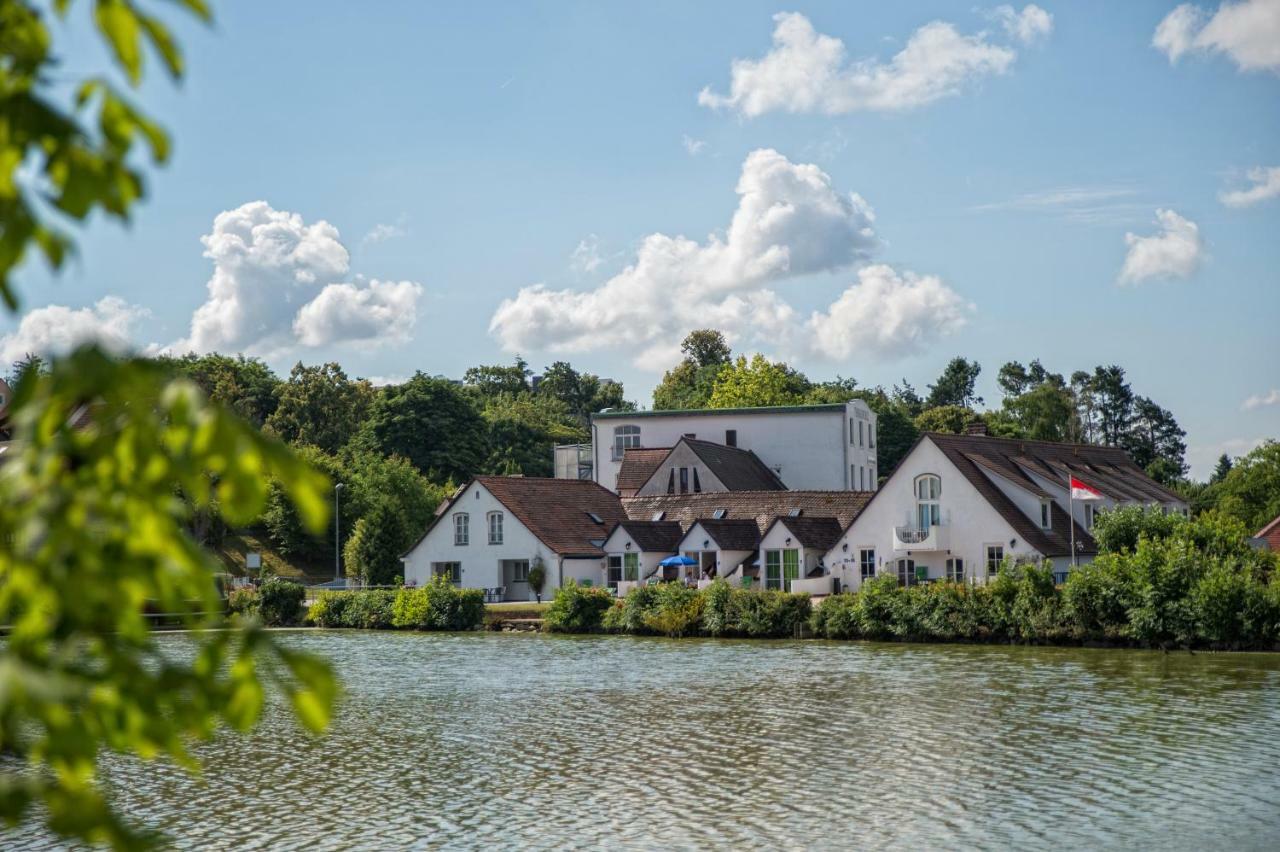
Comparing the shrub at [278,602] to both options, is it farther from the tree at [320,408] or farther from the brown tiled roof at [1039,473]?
the tree at [320,408]

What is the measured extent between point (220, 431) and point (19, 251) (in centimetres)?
56

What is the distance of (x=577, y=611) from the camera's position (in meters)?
47.9

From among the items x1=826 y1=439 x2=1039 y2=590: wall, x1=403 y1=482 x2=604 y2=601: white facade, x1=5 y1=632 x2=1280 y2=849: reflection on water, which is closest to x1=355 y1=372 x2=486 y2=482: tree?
x1=403 y1=482 x2=604 y2=601: white facade

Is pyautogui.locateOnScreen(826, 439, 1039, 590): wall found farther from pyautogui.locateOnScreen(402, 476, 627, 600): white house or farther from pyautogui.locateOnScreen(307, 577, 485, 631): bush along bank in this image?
pyautogui.locateOnScreen(307, 577, 485, 631): bush along bank

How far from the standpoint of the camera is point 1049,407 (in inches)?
4510

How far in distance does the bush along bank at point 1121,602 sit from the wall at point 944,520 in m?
5.88

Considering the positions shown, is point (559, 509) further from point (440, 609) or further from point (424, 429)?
point (424, 429)

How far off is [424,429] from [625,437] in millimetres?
20037

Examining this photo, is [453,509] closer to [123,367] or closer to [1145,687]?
[1145,687]

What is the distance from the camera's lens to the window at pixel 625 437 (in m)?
76.2

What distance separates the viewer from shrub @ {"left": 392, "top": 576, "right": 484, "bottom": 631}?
168ft

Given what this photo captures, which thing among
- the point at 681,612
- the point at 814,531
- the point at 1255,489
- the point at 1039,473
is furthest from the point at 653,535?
the point at 1255,489

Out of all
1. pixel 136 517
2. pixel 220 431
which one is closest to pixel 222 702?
pixel 136 517

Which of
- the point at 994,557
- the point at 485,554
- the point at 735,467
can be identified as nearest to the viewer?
the point at 994,557
